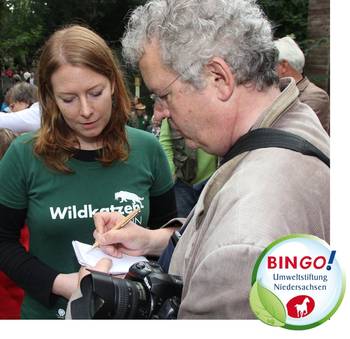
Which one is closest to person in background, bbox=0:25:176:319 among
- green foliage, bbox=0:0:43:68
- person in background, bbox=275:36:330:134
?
person in background, bbox=275:36:330:134

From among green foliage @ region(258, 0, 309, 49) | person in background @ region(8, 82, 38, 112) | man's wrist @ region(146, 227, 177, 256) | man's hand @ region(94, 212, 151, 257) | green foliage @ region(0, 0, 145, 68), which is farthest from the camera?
green foliage @ region(0, 0, 145, 68)

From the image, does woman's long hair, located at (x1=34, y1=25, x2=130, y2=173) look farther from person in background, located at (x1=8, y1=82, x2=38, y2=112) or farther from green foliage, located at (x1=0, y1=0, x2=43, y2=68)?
green foliage, located at (x1=0, y1=0, x2=43, y2=68)

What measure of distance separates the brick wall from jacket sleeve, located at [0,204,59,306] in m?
3.31

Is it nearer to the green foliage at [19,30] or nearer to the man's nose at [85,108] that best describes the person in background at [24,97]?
the man's nose at [85,108]

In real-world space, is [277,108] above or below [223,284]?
above

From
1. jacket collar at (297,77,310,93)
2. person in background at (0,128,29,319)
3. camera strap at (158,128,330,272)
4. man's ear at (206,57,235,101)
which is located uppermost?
man's ear at (206,57,235,101)

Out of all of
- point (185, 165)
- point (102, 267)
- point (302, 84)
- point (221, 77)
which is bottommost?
point (185, 165)

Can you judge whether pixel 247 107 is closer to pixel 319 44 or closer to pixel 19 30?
pixel 319 44

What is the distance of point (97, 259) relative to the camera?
4.45 ft

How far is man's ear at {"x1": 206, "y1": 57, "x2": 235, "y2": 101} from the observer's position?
99 cm

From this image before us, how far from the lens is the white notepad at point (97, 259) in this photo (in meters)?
1.32

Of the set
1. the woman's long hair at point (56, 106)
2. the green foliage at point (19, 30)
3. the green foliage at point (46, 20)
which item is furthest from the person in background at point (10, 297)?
the green foliage at point (46, 20)

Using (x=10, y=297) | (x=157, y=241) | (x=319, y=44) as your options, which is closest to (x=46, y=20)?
(x=319, y=44)

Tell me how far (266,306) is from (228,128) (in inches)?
14.0
